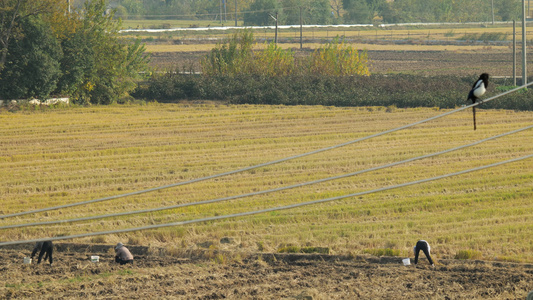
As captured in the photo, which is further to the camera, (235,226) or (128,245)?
(235,226)

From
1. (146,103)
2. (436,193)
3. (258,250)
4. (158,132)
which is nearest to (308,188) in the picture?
(436,193)

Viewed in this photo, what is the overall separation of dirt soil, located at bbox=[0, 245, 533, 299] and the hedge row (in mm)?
25067

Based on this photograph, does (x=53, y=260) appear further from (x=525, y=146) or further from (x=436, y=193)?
(x=525, y=146)

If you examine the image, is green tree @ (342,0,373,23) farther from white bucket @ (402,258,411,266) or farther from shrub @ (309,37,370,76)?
white bucket @ (402,258,411,266)

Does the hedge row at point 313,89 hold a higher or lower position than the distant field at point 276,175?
higher

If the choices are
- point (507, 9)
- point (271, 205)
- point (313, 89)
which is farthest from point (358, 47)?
point (507, 9)

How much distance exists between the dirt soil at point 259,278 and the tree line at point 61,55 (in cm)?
2377

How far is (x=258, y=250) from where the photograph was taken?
14594 mm

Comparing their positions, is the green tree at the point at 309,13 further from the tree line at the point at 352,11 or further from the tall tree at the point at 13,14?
the tall tree at the point at 13,14

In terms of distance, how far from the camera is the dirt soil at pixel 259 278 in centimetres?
1181

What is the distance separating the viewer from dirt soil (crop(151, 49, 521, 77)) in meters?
56.5

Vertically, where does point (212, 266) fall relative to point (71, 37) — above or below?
below

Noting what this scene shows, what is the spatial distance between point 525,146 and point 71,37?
26393mm

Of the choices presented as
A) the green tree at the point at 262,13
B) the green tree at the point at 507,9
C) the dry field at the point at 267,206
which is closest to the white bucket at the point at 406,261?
the dry field at the point at 267,206
